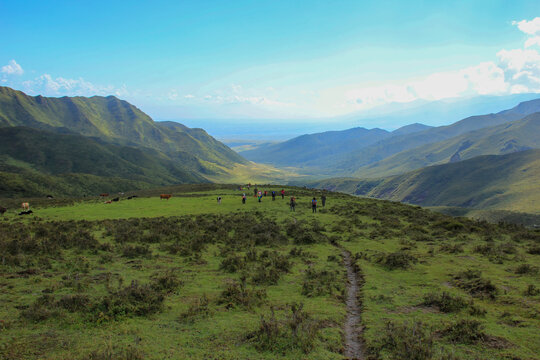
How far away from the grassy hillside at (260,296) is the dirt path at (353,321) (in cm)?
13

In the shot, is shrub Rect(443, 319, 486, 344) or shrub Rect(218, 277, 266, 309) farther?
shrub Rect(218, 277, 266, 309)

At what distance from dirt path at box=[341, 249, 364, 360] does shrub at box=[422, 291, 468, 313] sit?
315cm

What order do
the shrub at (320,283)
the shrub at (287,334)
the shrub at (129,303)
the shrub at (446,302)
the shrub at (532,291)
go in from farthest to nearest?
the shrub at (320,283)
the shrub at (532,291)
the shrub at (446,302)
the shrub at (129,303)
the shrub at (287,334)

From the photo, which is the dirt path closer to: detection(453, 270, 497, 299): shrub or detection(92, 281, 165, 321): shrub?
detection(453, 270, 497, 299): shrub

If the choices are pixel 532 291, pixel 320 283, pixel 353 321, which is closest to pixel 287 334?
pixel 353 321

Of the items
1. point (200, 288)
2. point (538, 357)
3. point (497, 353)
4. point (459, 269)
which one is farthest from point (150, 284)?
point (459, 269)

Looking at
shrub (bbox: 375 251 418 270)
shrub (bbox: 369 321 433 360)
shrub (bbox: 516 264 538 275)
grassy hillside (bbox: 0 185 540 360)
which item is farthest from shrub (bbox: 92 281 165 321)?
shrub (bbox: 516 264 538 275)

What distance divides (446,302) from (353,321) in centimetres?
428

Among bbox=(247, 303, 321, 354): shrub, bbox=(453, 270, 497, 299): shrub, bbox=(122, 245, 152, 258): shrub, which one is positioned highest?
bbox=(122, 245, 152, 258): shrub

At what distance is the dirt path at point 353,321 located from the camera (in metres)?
9.88

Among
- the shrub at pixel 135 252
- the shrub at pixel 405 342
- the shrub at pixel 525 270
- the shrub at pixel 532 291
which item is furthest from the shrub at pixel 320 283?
the shrub at pixel 135 252

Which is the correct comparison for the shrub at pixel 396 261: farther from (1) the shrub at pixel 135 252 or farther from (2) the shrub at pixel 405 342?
(1) the shrub at pixel 135 252

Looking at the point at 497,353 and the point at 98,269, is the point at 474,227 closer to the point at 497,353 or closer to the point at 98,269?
the point at 497,353

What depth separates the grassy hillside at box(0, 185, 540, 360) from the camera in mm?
9523
